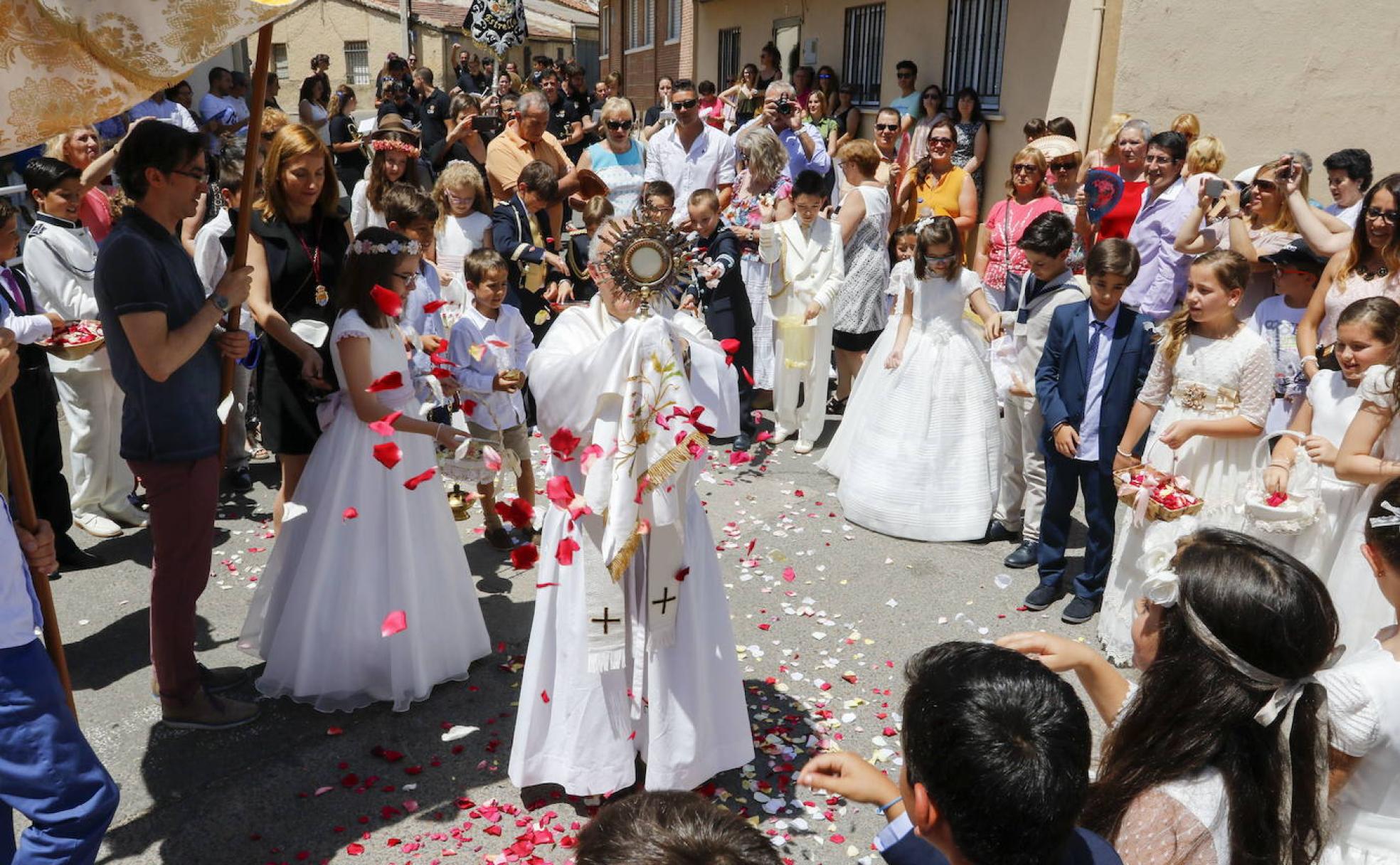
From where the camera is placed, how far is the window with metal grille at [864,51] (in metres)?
16.3

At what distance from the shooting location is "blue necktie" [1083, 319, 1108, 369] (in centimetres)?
557

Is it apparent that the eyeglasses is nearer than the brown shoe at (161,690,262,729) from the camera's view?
No

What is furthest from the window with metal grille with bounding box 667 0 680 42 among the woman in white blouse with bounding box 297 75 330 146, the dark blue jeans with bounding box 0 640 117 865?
the dark blue jeans with bounding box 0 640 117 865

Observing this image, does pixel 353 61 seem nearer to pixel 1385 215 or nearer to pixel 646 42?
pixel 646 42

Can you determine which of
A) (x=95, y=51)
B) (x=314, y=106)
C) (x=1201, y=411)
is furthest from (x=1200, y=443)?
(x=314, y=106)

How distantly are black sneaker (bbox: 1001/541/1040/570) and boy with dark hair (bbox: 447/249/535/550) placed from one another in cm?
280

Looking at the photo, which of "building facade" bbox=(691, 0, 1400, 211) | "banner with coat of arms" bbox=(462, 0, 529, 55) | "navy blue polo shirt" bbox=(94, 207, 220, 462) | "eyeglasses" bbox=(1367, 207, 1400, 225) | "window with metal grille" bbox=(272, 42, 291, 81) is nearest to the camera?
"navy blue polo shirt" bbox=(94, 207, 220, 462)

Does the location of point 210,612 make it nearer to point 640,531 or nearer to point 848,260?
point 640,531

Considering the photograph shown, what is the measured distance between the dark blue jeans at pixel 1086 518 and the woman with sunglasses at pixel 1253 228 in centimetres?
202

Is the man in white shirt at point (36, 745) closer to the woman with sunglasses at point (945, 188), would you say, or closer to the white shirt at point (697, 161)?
the white shirt at point (697, 161)

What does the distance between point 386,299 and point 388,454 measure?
0.68 meters

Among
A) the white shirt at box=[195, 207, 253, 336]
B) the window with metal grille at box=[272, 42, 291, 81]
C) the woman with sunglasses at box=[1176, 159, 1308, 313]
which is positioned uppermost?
the window with metal grille at box=[272, 42, 291, 81]

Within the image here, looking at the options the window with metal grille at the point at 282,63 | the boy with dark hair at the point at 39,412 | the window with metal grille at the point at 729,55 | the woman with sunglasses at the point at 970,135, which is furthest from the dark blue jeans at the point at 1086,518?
the window with metal grille at the point at 282,63

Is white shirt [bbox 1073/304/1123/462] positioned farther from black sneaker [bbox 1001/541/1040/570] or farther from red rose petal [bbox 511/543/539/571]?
red rose petal [bbox 511/543/539/571]
